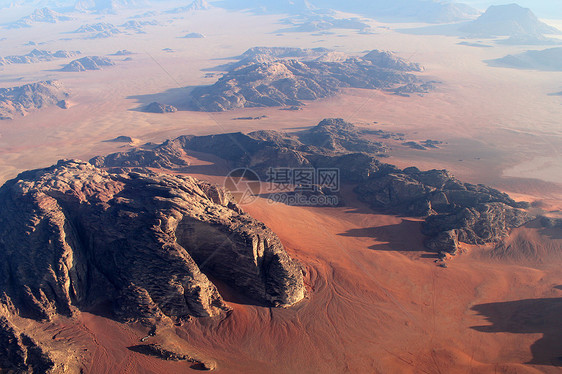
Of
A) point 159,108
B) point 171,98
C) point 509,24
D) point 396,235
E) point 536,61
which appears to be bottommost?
point 396,235

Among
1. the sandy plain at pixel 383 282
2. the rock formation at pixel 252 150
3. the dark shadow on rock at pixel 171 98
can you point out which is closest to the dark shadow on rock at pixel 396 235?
the sandy plain at pixel 383 282

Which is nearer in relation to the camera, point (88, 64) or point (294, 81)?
point (294, 81)

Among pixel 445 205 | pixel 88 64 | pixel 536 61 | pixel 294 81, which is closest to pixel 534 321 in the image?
pixel 445 205

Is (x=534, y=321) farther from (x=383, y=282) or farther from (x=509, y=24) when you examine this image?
(x=509, y=24)

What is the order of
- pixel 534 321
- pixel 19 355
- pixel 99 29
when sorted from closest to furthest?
pixel 19 355, pixel 534 321, pixel 99 29

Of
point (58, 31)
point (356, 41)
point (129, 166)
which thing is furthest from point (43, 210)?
point (58, 31)

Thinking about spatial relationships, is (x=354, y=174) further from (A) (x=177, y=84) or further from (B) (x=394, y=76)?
(A) (x=177, y=84)

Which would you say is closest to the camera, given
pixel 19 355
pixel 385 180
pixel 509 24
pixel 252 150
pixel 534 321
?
Result: pixel 19 355
